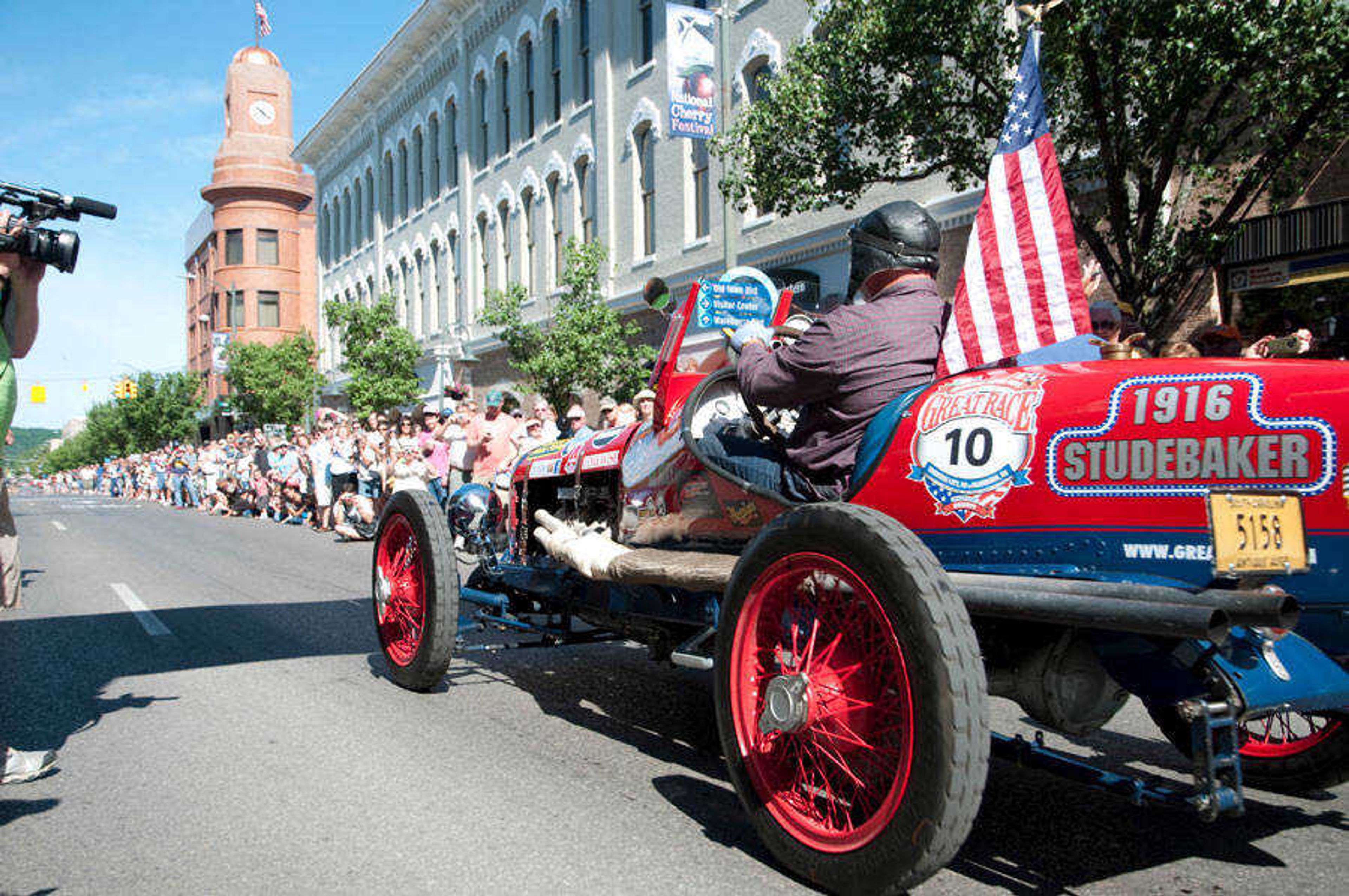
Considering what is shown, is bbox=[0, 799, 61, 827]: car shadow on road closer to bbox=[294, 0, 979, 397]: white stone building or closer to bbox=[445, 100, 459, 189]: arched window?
bbox=[294, 0, 979, 397]: white stone building

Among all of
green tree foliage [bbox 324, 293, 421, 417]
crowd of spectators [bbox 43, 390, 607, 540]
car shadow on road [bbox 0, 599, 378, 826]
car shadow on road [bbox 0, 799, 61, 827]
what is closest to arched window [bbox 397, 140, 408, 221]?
crowd of spectators [bbox 43, 390, 607, 540]

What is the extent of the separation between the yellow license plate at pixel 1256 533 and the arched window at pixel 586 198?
22.8 metres

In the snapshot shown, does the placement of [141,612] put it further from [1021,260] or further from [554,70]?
[554,70]

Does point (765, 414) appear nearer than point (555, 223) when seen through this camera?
Yes

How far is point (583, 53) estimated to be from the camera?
24.8 m

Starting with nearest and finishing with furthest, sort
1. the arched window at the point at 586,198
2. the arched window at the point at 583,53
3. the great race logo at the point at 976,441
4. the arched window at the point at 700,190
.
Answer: the great race logo at the point at 976,441 < the arched window at the point at 700,190 < the arched window at the point at 583,53 < the arched window at the point at 586,198

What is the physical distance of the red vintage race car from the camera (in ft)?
8.34

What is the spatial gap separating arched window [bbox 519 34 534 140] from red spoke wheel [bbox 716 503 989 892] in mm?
26040

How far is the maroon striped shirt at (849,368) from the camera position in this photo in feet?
11.6

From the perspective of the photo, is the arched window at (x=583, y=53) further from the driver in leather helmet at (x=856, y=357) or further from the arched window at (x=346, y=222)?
the driver in leather helmet at (x=856, y=357)

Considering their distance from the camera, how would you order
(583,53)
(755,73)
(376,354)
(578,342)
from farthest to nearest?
1. (376,354)
2. (583,53)
3. (755,73)
4. (578,342)

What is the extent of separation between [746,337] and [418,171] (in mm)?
33622

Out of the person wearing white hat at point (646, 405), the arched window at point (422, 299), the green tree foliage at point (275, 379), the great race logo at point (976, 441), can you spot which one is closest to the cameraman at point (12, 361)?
the person wearing white hat at point (646, 405)

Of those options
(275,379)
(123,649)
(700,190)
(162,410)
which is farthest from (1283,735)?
(162,410)
